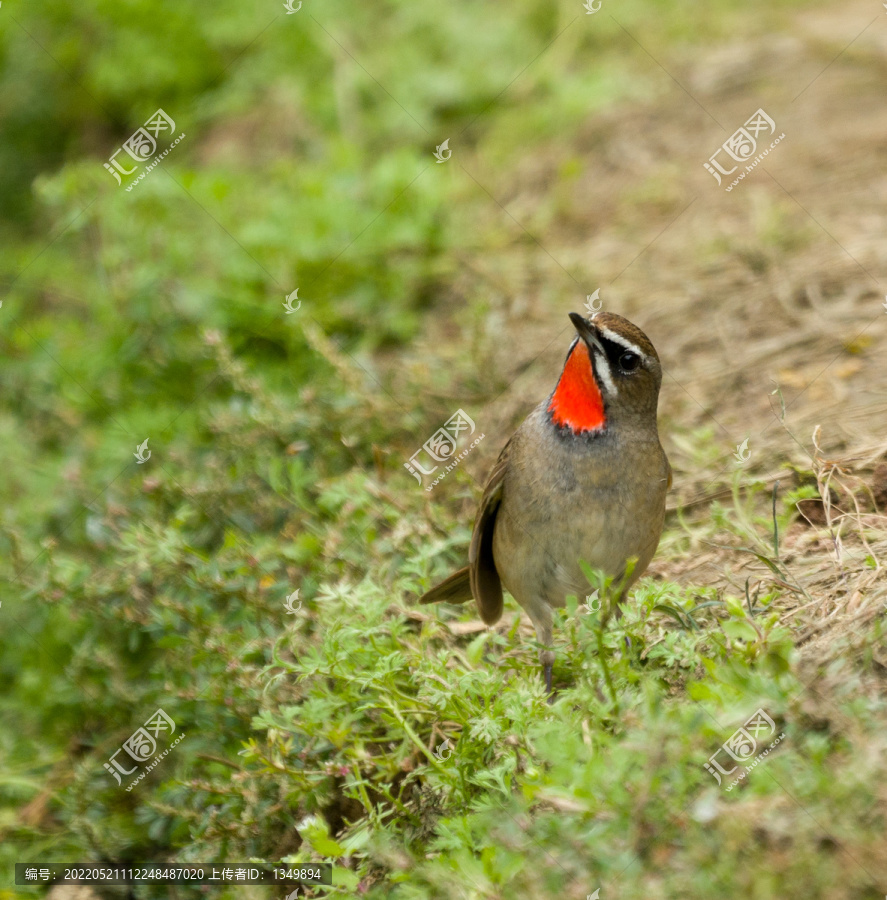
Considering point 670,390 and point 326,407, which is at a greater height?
point 326,407

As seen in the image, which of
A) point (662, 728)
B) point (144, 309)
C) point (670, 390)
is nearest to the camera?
point (662, 728)

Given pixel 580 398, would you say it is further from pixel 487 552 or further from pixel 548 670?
pixel 548 670

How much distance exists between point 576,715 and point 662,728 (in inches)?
25.0

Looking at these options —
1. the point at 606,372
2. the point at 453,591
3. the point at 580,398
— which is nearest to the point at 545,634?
the point at 453,591

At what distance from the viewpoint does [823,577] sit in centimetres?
362

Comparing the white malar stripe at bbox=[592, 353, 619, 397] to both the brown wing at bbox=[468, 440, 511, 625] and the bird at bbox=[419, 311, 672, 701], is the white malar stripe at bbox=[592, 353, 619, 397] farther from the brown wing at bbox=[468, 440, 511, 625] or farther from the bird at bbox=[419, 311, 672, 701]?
the brown wing at bbox=[468, 440, 511, 625]

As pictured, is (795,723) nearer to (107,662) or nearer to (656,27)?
(107,662)

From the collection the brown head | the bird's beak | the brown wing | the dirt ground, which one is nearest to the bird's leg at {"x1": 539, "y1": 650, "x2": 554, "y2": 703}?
the brown wing

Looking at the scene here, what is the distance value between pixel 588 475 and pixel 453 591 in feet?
2.83

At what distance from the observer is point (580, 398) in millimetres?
3859

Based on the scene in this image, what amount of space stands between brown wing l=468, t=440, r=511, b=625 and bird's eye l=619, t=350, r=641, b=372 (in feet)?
1.90

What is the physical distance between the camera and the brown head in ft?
12.5

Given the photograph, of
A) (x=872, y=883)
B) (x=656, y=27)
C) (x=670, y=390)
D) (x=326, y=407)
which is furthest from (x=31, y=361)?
(x=656, y=27)

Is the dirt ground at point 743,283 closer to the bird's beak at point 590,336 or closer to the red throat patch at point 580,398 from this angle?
the red throat patch at point 580,398
